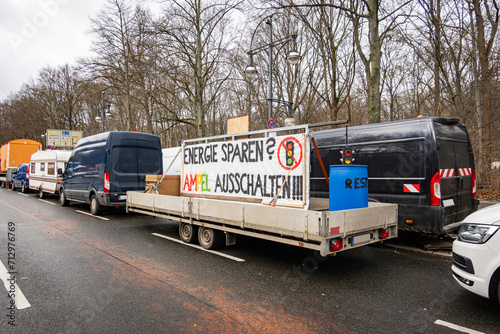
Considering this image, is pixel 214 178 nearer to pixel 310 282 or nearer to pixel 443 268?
pixel 310 282

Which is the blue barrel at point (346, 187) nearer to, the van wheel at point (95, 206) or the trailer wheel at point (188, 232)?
the trailer wheel at point (188, 232)

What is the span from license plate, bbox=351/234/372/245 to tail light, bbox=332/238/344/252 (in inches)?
11.3

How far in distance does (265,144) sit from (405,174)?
9.73 feet

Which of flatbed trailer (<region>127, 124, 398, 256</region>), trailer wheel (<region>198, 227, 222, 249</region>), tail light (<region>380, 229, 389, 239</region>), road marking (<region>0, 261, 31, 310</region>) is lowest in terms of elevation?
road marking (<region>0, 261, 31, 310</region>)

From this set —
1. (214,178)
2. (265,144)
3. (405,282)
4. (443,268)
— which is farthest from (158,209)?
(443,268)

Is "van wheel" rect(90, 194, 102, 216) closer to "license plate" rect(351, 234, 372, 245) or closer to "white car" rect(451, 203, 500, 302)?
"license plate" rect(351, 234, 372, 245)

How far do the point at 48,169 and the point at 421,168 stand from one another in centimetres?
1763

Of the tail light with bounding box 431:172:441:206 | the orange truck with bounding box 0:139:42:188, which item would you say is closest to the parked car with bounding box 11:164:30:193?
the orange truck with bounding box 0:139:42:188

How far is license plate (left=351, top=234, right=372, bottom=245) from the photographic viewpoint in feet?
15.5

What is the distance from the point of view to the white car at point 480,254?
3406 millimetres

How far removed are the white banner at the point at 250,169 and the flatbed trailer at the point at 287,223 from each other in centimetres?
46

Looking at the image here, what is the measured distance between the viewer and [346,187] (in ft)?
16.4

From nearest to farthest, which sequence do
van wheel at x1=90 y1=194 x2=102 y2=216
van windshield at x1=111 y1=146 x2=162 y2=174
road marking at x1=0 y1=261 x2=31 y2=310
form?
1. road marking at x1=0 y1=261 x2=31 y2=310
2. van windshield at x1=111 y1=146 x2=162 y2=174
3. van wheel at x1=90 y1=194 x2=102 y2=216

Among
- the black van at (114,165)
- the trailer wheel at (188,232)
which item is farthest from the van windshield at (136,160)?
the trailer wheel at (188,232)
